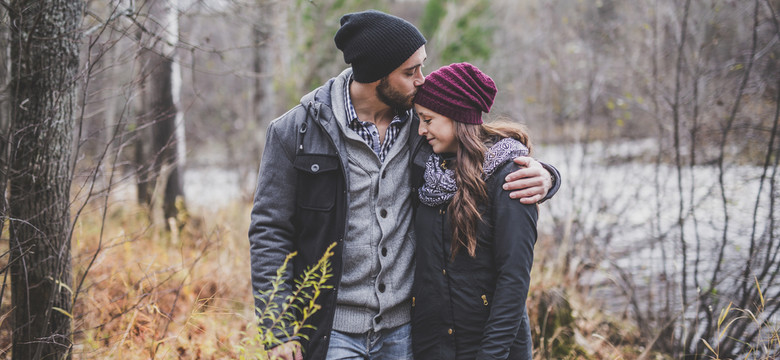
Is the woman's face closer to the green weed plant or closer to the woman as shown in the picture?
the woman

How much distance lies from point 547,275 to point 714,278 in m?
1.49

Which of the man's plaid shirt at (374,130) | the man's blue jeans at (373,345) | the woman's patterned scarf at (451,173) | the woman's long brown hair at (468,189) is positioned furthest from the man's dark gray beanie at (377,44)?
the man's blue jeans at (373,345)

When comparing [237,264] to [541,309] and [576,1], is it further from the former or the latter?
[576,1]

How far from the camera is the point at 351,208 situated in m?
2.24

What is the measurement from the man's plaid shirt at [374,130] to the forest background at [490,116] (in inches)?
38.3

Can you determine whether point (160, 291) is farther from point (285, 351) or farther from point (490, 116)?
point (490, 116)

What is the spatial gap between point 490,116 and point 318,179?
0.86 metres

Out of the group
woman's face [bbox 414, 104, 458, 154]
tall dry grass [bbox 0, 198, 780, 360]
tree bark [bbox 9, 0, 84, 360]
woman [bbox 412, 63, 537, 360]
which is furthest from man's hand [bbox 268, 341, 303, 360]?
tree bark [bbox 9, 0, 84, 360]

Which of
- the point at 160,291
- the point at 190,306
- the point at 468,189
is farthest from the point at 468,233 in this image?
the point at 190,306

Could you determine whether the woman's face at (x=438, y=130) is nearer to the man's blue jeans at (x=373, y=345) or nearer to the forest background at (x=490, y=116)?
the man's blue jeans at (x=373, y=345)

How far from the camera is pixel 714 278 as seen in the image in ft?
12.7

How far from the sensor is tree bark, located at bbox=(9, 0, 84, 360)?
2590mm

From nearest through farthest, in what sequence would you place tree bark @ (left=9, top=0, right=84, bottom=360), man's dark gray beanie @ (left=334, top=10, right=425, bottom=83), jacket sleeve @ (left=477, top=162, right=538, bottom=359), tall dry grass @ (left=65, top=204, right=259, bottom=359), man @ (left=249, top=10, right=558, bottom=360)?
jacket sleeve @ (left=477, top=162, right=538, bottom=359)
man @ (left=249, top=10, right=558, bottom=360)
man's dark gray beanie @ (left=334, top=10, right=425, bottom=83)
tree bark @ (left=9, top=0, right=84, bottom=360)
tall dry grass @ (left=65, top=204, right=259, bottom=359)

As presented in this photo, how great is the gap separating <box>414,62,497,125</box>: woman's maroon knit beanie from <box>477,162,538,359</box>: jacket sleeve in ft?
1.36
